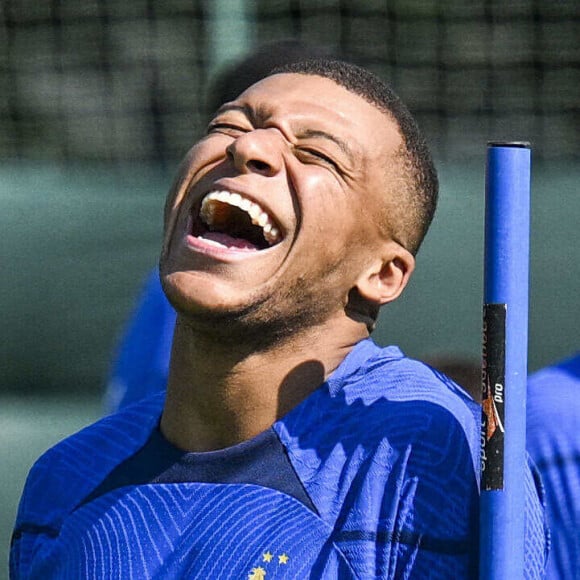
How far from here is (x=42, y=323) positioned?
5.11 m

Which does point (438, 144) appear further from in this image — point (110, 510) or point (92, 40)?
point (110, 510)

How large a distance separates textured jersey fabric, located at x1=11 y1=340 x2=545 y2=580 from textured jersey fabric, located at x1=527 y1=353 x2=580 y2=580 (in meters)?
0.22

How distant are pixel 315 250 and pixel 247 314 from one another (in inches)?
5.9

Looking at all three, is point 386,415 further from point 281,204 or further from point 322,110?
point 322,110

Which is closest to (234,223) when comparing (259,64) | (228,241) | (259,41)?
(228,241)

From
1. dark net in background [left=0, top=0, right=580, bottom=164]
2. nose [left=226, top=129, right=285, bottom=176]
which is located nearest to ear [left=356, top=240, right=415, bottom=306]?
nose [left=226, top=129, right=285, bottom=176]

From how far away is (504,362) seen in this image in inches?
75.7

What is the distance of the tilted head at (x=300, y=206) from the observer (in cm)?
217

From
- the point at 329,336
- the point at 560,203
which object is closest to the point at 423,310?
the point at 560,203

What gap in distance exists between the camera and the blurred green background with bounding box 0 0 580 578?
4.89 meters

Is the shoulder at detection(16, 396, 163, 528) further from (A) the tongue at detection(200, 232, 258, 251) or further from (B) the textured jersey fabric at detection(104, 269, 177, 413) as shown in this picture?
(B) the textured jersey fabric at detection(104, 269, 177, 413)

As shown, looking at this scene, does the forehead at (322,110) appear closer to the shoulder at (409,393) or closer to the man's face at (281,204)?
the man's face at (281,204)

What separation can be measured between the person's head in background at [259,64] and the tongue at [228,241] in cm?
115

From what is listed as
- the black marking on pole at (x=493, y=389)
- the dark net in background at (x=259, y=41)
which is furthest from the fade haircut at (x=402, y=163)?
the dark net in background at (x=259, y=41)
